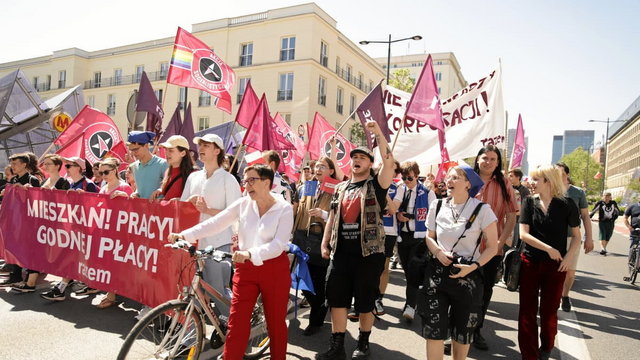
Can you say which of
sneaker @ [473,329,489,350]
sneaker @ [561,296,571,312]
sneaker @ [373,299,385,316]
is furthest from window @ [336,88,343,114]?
sneaker @ [473,329,489,350]

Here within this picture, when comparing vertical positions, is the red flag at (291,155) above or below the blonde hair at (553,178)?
above

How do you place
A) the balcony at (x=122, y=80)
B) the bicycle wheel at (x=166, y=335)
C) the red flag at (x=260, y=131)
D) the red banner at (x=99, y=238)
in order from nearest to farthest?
the bicycle wheel at (x=166, y=335), the red banner at (x=99, y=238), the red flag at (x=260, y=131), the balcony at (x=122, y=80)

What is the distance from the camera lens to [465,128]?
767 centimetres

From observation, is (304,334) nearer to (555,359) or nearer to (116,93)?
(555,359)

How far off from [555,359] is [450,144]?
426 centimetres

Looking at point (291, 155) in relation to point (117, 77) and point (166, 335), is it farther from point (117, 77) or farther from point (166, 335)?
point (117, 77)

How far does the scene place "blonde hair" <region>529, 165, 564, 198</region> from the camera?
390 centimetres

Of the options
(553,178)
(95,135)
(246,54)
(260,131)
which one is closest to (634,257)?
(553,178)

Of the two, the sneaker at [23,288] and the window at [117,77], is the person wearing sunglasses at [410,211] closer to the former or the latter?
the sneaker at [23,288]

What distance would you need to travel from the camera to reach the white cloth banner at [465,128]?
24.2ft

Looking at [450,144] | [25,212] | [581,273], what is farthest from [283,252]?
[581,273]

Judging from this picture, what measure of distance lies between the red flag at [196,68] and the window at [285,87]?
24.3 meters

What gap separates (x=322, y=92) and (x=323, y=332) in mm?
29791

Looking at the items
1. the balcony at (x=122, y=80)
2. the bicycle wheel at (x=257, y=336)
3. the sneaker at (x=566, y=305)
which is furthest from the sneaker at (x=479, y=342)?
the balcony at (x=122, y=80)
